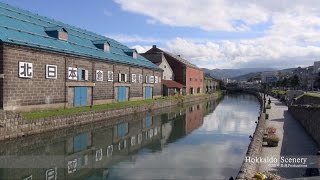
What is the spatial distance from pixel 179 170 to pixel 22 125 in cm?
1012

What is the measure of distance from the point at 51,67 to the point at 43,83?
166 cm

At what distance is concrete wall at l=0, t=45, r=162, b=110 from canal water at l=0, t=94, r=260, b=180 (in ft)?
12.0

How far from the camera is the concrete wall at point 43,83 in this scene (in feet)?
78.2

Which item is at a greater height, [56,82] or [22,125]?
[56,82]

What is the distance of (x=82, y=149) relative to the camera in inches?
784

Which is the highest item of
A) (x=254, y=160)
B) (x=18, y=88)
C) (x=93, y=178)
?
(x=18, y=88)

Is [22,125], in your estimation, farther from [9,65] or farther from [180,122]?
[180,122]

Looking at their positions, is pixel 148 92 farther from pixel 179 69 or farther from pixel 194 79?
Result: pixel 194 79

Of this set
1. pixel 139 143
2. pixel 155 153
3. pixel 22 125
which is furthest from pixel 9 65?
pixel 155 153

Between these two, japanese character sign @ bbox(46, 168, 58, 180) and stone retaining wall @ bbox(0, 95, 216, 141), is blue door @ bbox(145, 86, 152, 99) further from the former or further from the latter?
japanese character sign @ bbox(46, 168, 58, 180)

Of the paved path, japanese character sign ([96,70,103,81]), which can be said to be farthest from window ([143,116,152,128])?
the paved path

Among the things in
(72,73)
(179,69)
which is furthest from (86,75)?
(179,69)

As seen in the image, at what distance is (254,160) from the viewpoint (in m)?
13.0

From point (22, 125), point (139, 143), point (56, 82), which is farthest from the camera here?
point (56, 82)
